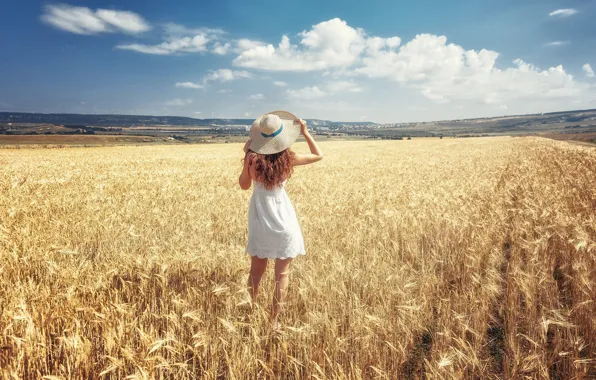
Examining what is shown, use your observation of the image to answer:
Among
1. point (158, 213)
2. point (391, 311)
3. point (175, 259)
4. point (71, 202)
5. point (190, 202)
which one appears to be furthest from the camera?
point (190, 202)

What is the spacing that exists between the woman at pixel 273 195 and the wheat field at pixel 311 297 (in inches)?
16.9

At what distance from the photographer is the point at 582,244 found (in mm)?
3787

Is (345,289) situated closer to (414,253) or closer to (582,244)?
(414,253)

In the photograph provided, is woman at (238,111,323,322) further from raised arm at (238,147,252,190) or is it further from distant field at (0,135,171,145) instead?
distant field at (0,135,171,145)

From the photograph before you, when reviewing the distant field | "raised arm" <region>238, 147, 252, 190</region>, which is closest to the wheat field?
"raised arm" <region>238, 147, 252, 190</region>

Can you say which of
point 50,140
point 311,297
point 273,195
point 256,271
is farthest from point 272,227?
point 50,140

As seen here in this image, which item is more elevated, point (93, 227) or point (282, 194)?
point (282, 194)

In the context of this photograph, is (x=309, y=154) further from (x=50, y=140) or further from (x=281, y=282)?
(x=50, y=140)

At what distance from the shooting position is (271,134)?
3.19 meters

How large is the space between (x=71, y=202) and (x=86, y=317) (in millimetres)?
6186

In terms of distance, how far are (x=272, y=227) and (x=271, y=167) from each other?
23.5 inches

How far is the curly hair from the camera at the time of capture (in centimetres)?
328

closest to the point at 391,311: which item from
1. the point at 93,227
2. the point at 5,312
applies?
the point at 5,312

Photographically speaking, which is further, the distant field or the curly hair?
the distant field
